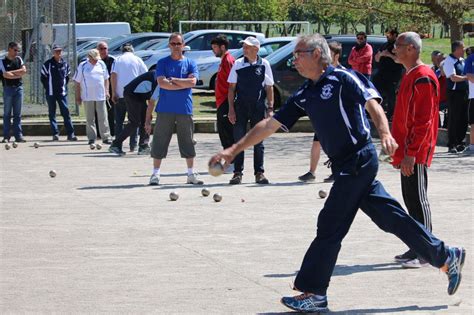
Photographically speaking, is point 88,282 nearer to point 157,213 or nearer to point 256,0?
point 157,213

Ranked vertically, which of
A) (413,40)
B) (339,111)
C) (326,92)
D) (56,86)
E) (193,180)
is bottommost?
(193,180)

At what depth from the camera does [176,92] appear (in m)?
14.0

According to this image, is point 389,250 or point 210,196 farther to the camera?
point 210,196

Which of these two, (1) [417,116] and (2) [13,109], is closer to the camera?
(1) [417,116]

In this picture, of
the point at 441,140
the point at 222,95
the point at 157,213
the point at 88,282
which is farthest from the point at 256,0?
the point at 88,282

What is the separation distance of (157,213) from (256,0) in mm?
47527

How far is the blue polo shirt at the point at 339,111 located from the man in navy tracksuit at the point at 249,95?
6914mm

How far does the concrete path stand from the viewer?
7488mm

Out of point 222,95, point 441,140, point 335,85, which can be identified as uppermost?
point 335,85

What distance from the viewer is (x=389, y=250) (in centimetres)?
934

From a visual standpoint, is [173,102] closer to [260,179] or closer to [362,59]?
[260,179]

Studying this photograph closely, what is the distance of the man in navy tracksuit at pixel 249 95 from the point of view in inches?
561

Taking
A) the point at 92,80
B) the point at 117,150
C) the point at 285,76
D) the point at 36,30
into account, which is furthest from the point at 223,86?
the point at 36,30

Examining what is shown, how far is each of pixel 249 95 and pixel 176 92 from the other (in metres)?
0.95
